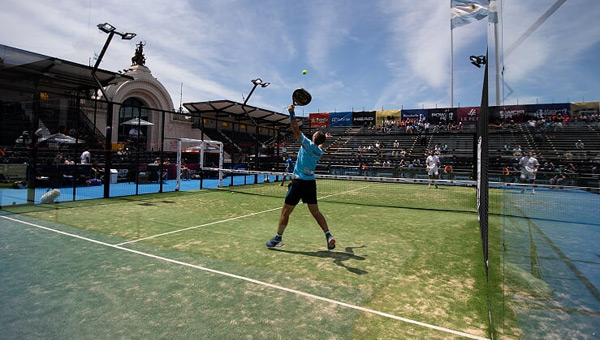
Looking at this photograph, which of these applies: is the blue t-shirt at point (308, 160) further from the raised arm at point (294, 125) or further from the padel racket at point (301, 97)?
the padel racket at point (301, 97)

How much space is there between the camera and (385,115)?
43.6m

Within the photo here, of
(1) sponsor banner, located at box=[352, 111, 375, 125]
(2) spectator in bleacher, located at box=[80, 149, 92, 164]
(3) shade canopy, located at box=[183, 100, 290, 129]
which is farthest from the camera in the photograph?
(1) sponsor banner, located at box=[352, 111, 375, 125]

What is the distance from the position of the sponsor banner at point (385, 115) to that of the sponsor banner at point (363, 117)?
2.19 ft

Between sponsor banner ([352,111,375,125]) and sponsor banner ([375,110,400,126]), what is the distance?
67cm

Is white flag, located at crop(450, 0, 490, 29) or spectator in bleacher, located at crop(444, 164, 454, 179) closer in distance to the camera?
white flag, located at crop(450, 0, 490, 29)

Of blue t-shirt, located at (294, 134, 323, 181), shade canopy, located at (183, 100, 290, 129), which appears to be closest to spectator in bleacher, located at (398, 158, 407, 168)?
shade canopy, located at (183, 100, 290, 129)

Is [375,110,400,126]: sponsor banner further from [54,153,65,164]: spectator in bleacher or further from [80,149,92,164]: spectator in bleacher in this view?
[54,153,65,164]: spectator in bleacher

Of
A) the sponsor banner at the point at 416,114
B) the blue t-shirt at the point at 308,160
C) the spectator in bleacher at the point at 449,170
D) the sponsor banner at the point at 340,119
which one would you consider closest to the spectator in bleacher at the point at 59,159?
the blue t-shirt at the point at 308,160

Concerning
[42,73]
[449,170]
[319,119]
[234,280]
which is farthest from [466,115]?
[234,280]

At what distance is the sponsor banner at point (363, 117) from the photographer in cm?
4400

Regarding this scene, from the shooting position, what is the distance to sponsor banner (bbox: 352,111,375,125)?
44.0 m

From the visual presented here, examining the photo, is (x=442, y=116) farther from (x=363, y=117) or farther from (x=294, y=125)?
(x=294, y=125)

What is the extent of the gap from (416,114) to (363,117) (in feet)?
22.8

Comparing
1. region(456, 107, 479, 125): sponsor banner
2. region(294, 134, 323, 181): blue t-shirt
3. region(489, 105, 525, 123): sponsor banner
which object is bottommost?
region(294, 134, 323, 181): blue t-shirt
